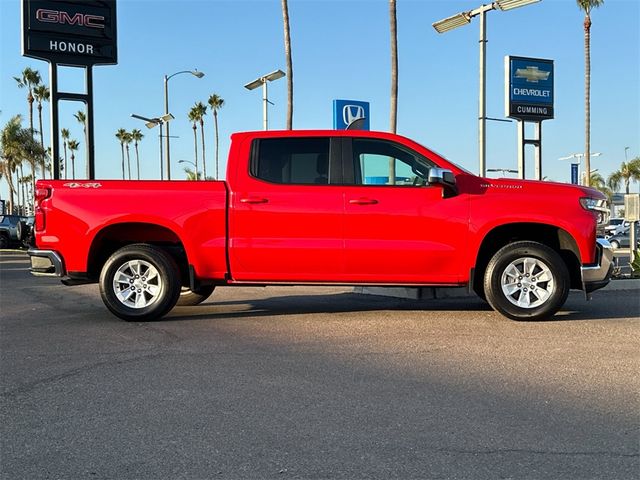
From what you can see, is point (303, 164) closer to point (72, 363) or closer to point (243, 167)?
point (243, 167)

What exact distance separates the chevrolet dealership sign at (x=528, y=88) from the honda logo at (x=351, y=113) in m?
6.64

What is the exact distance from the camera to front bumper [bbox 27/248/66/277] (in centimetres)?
759

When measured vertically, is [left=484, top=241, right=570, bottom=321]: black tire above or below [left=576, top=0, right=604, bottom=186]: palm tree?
below

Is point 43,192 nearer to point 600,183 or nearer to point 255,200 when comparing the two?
point 255,200

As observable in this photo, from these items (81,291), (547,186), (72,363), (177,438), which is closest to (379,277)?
(547,186)

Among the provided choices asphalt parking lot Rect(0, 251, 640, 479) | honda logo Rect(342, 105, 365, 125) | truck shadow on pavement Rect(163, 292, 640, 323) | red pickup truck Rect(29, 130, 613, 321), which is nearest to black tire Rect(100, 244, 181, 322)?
red pickup truck Rect(29, 130, 613, 321)

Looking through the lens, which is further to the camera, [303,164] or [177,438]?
[303,164]

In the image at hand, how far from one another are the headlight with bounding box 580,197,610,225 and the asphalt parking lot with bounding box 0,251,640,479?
115 centimetres

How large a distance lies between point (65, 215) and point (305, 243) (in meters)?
2.69

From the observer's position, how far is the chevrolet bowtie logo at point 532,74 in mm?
21391

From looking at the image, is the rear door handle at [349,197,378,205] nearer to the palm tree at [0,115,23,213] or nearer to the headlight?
the headlight

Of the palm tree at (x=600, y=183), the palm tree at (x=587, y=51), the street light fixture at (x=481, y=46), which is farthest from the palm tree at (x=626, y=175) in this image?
the street light fixture at (x=481, y=46)

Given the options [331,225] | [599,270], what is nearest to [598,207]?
[599,270]

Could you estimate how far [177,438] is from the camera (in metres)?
3.70
